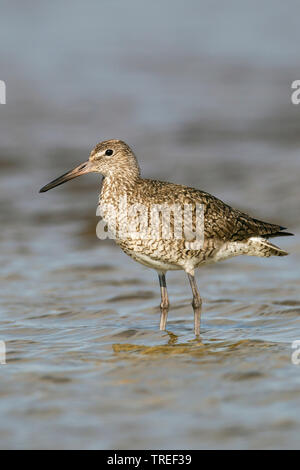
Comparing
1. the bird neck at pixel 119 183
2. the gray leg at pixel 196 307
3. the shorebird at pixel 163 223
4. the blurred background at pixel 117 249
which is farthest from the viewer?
the gray leg at pixel 196 307

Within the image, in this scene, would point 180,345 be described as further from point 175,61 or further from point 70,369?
point 175,61

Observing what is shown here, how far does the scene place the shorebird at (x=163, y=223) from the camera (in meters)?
8.02

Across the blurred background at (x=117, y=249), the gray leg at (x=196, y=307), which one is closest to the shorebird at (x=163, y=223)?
the gray leg at (x=196, y=307)

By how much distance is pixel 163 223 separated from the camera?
8.02 meters

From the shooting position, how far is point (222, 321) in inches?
350

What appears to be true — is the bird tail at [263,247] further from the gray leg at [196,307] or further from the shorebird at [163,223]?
the gray leg at [196,307]

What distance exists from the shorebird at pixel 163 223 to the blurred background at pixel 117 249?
741 millimetres

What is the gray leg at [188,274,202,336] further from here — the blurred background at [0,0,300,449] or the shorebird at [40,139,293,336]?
the blurred background at [0,0,300,449]

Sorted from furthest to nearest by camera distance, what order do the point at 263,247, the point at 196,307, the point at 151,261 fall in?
the point at 263,247 → the point at 196,307 → the point at 151,261

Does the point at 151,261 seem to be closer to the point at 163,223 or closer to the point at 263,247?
the point at 163,223

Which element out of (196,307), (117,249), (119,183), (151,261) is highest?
(117,249)

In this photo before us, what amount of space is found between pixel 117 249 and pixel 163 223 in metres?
4.26

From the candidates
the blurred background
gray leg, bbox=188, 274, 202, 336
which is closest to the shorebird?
gray leg, bbox=188, 274, 202, 336

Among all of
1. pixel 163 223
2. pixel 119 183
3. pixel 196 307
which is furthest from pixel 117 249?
pixel 163 223
